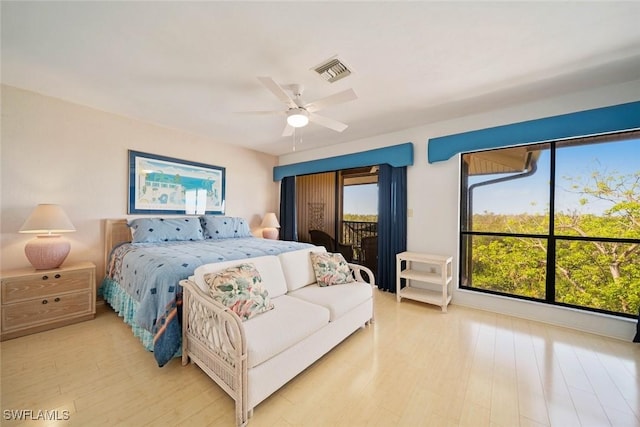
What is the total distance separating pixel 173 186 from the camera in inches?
143

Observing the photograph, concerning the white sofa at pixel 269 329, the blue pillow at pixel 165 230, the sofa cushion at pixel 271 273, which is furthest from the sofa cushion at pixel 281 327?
the blue pillow at pixel 165 230

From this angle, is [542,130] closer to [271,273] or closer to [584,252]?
[584,252]

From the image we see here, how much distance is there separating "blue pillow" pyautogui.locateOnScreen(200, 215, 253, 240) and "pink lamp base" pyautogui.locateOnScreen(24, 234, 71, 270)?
58.0 inches

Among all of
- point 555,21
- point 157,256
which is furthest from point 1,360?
point 555,21

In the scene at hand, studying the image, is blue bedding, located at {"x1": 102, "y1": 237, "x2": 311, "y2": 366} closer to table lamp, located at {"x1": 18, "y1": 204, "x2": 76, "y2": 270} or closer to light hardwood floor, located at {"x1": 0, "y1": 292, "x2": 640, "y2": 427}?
light hardwood floor, located at {"x1": 0, "y1": 292, "x2": 640, "y2": 427}

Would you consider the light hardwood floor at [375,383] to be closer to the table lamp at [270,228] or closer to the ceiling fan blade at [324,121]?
the ceiling fan blade at [324,121]

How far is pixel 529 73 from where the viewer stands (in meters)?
2.14

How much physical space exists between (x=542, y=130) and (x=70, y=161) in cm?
529

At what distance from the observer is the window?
237 cm

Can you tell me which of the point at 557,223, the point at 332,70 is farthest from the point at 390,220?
the point at 332,70

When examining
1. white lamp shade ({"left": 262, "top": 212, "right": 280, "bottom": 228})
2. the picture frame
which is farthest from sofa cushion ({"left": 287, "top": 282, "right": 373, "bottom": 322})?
the picture frame

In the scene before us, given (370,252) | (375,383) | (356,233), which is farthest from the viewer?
(356,233)

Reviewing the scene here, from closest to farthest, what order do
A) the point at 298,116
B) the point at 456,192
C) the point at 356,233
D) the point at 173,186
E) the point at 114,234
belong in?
the point at 298,116
the point at 114,234
the point at 456,192
the point at 173,186
the point at 356,233

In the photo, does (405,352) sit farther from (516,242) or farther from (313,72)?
(313,72)
